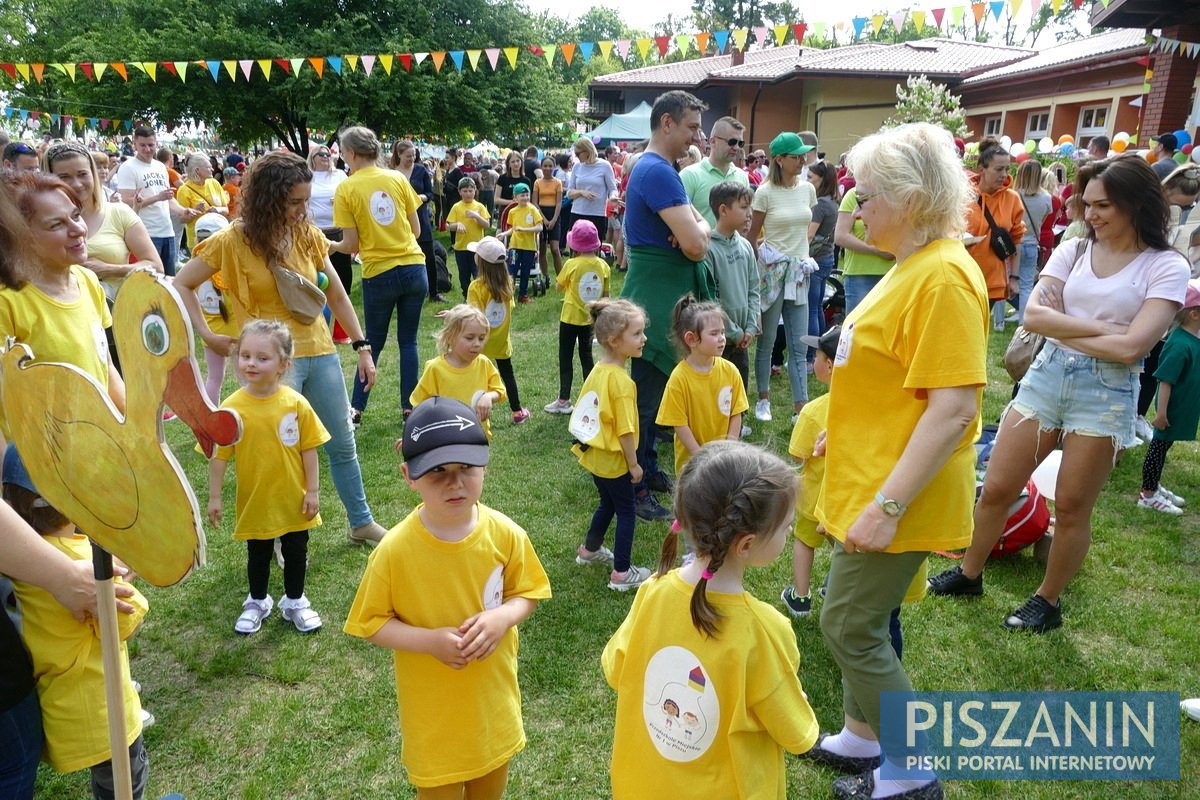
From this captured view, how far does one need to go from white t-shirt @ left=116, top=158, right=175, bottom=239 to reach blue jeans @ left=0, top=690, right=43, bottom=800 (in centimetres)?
791

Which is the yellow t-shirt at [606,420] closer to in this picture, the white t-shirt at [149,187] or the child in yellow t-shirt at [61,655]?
the child in yellow t-shirt at [61,655]

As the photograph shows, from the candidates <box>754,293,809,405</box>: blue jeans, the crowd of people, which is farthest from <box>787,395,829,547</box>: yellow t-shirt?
<box>754,293,809,405</box>: blue jeans

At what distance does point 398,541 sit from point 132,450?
758 mm

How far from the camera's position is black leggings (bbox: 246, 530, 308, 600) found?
3615mm

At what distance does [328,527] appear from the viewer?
466cm

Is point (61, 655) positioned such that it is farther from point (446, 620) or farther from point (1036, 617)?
point (1036, 617)

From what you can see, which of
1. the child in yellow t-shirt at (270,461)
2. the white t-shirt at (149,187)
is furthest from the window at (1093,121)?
the child in yellow t-shirt at (270,461)

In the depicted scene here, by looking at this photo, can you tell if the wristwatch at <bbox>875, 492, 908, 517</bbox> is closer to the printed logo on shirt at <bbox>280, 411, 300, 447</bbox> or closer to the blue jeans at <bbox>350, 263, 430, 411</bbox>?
the printed logo on shirt at <bbox>280, 411, 300, 447</bbox>

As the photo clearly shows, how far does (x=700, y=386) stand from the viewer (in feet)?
13.1

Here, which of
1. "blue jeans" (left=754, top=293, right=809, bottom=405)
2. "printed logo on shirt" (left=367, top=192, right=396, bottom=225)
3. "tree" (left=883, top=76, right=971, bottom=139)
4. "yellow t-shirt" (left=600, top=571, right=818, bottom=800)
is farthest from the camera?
"tree" (left=883, top=76, right=971, bottom=139)

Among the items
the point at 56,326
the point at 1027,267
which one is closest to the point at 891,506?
the point at 56,326

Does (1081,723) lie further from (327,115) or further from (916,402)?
(327,115)

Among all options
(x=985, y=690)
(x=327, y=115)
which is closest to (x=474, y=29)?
(x=327, y=115)

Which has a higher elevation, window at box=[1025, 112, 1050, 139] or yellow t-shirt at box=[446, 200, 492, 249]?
window at box=[1025, 112, 1050, 139]
